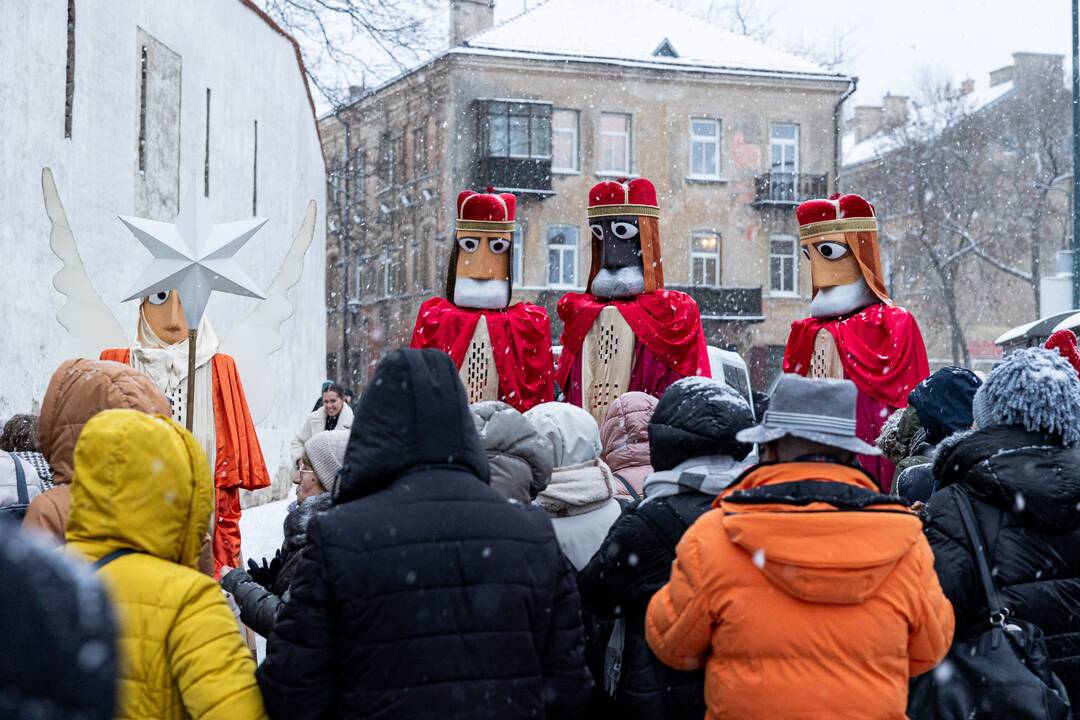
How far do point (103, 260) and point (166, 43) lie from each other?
2.90m

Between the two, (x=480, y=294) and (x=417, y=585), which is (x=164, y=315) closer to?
(x=480, y=294)

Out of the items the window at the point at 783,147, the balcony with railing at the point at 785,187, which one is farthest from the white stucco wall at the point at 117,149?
the window at the point at 783,147

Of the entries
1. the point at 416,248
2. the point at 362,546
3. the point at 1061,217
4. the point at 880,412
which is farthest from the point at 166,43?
the point at 1061,217

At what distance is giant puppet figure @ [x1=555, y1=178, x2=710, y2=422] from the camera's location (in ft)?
25.8

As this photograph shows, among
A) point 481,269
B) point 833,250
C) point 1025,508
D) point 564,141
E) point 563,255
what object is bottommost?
point 1025,508

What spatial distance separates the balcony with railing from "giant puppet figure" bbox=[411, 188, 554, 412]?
29297 mm

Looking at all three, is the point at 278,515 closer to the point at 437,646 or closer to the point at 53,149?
the point at 53,149

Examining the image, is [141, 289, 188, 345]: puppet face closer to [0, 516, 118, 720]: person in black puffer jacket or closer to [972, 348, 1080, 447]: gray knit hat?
[972, 348, 1080, 447]: gray knit hat

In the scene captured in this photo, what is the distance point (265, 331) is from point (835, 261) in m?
3.24

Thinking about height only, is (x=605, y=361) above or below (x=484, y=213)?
below

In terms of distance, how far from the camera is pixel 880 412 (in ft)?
24.7

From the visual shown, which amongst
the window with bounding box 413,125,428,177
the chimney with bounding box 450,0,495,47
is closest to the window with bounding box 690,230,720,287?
the window with bounding box 413,125,428,177

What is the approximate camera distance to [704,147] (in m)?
36.4

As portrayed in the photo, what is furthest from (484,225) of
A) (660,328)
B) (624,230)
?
(660,328)
